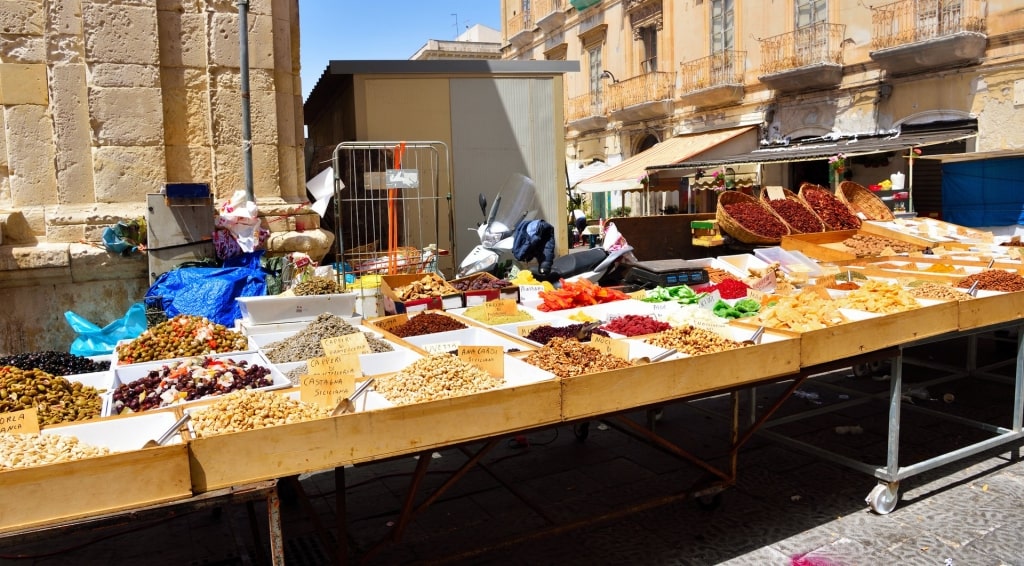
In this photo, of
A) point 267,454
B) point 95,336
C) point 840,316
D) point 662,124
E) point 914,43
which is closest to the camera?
point 267,454

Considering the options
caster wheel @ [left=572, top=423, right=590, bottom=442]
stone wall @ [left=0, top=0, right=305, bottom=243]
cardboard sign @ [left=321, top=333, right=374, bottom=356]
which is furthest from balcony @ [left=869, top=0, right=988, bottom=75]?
cardboard sign @ [left=321, top=333, right=374, bottom=356]

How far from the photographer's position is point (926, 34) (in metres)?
14.5

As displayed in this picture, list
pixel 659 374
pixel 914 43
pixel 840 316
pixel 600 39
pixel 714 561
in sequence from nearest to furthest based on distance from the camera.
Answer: pixel 659 374, pixel 714 561, pixel 840 316, pixel 914 43, pixel 600 39

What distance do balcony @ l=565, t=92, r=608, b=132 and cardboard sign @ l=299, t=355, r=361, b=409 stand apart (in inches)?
894

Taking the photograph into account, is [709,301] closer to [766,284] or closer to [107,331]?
[766,284]

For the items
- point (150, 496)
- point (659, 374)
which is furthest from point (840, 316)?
point (150, 496)

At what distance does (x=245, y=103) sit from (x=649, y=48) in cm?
1872

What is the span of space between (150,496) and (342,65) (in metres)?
7.16

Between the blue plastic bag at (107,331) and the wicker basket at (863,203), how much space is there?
27.4 ft

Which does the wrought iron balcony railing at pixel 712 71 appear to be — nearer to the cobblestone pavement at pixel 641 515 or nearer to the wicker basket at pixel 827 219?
the wicker basket at pixel 827 219

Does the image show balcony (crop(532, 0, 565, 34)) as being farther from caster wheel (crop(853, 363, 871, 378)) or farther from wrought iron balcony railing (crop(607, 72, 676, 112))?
caster wheel (crop(853, 363, 871, 378))

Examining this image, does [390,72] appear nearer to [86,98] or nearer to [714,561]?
[86,98]

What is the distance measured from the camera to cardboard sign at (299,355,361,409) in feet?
8.99

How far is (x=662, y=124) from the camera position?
72.8ft
